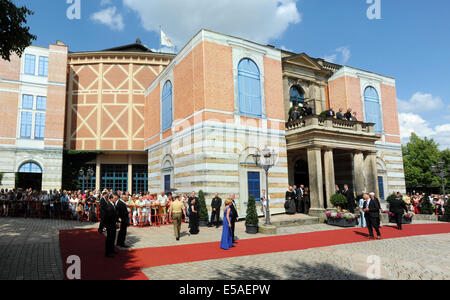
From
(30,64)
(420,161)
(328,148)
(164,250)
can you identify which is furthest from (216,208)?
(420,161)

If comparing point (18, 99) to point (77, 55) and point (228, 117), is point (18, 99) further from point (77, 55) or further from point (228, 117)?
point (228, 117)

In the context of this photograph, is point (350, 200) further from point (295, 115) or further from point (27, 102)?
point (27, 102)

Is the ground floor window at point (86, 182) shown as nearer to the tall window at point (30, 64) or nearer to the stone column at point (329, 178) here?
the tall window at point (30, 64)

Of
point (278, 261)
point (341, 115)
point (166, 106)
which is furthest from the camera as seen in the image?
point (166, 106)

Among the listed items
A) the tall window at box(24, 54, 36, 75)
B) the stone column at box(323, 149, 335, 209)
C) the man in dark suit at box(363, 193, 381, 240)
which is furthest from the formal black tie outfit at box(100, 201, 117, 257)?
the tall window at box(24, 54, 36, 75)

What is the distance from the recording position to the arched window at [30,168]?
2325cm

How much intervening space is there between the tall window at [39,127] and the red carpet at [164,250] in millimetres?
15510

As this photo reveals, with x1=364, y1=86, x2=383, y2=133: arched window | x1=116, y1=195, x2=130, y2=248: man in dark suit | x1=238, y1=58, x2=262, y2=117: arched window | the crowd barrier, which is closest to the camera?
x1=116, y1=195, x2=130, y2=248: man in dark suit

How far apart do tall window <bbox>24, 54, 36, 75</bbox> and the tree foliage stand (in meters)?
47.1

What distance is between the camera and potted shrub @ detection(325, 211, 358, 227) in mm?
14234

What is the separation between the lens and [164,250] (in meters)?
8.78

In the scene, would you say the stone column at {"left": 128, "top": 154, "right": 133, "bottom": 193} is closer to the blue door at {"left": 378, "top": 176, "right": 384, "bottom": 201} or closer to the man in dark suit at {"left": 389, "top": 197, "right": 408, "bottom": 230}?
the blue door at {"left": 378, "top": 176, "right": 384, "bottom": 201}

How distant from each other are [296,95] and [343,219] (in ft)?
36.0

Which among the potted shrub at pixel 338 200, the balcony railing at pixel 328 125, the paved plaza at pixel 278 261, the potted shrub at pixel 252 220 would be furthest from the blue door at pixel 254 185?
the paved plaza at pixel 278 261
